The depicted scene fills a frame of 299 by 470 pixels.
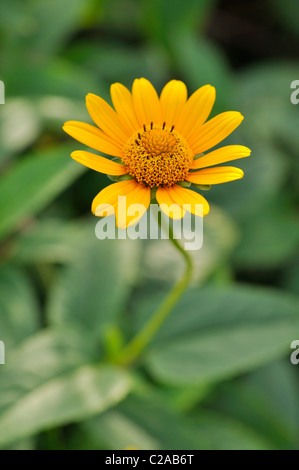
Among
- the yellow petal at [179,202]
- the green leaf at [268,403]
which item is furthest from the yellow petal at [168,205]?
the green leaf at [268,403]

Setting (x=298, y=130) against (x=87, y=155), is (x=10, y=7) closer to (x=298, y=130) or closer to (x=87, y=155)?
(x=298, y=130)

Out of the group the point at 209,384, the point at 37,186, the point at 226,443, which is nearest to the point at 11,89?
the point at 37,186

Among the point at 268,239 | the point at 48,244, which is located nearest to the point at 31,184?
the point at 48,244

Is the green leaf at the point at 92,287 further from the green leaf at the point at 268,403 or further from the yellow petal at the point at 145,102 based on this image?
the yellow petal at the point at 145,102

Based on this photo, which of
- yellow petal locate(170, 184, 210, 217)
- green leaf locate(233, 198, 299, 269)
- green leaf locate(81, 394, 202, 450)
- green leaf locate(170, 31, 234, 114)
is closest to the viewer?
yellow petal locate(170, 184, 210, 217)

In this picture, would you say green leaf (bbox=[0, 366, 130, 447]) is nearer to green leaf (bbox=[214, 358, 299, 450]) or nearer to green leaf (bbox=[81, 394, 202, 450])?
green leaf (bbox=[81, 394, 202, 450])

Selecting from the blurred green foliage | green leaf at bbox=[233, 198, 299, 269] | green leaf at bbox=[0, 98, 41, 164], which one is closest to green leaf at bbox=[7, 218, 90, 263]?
the blurred green foliage
